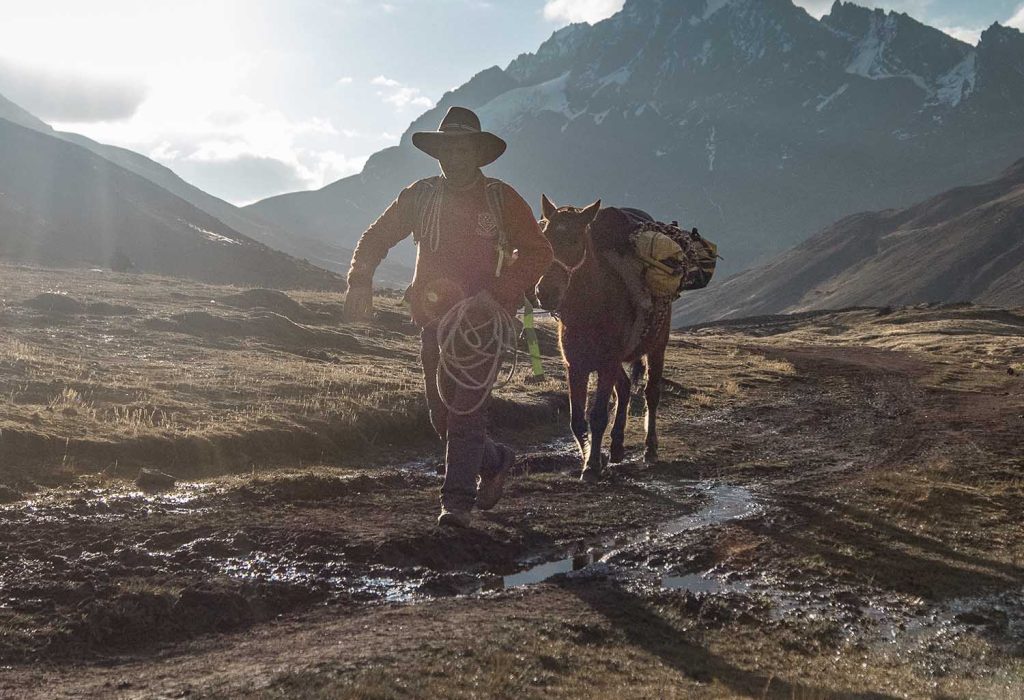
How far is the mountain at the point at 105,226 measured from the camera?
7769 cm

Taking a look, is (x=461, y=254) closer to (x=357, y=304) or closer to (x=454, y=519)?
(x=357, y=304)

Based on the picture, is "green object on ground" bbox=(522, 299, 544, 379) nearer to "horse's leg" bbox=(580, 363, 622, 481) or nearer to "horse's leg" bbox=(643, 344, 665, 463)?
"horse's leg" bbox=(580, 363, 622, 481)

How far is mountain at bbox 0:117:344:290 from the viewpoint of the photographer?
77688 mm

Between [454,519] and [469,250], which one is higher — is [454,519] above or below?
below

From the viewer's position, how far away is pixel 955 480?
8375mm

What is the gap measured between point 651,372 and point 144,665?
7.90 metres

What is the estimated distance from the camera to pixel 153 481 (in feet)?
23.8

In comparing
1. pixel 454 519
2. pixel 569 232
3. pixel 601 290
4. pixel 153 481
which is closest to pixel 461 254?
pixel 454 519

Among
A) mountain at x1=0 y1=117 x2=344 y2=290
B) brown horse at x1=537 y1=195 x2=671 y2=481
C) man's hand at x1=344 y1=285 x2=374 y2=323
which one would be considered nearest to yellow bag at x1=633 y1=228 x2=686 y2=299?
brown horse at x1=537 y1=195 x2=671 y2=481

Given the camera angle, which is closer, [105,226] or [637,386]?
[637,386]

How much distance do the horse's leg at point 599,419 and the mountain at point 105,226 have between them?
6793 cm

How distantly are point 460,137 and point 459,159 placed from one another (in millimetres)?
172

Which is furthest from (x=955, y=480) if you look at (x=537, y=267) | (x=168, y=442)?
(x=168, y=442)

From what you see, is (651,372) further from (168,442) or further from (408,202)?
(168,442)
